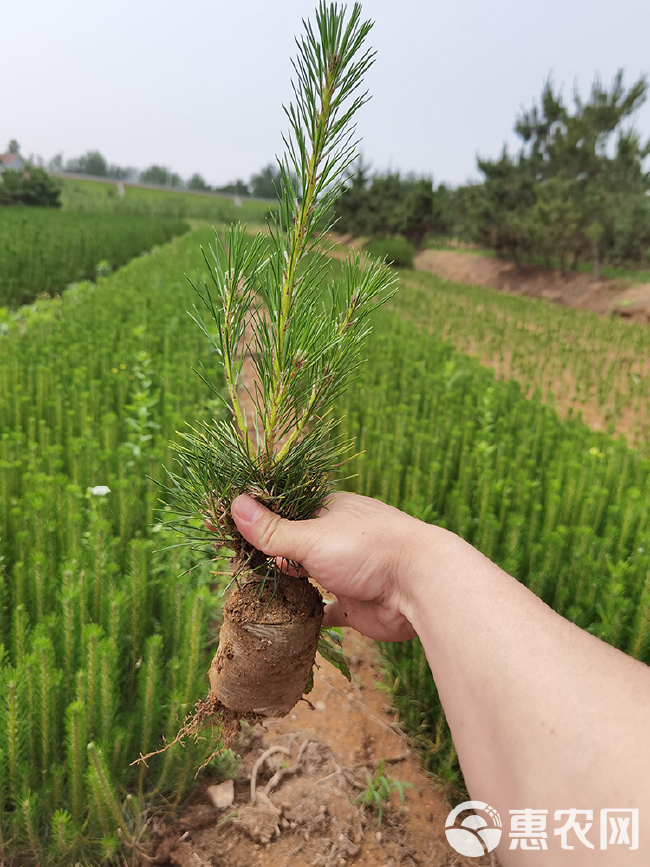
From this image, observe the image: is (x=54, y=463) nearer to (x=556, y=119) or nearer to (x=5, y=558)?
(x=5, y=558)

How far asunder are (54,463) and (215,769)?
1.82 meters

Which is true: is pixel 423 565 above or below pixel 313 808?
above

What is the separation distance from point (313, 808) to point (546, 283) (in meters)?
26.6

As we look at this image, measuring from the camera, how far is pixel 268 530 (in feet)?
4.00

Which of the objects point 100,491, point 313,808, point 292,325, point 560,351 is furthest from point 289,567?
point 560,351

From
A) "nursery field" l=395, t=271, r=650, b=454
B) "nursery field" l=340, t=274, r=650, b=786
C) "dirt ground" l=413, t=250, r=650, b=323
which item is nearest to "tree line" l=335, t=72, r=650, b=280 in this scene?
"dirt ground" l=413, t=250, r=650, b=323

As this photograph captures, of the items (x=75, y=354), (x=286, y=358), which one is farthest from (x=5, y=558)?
(x=75, y=354)

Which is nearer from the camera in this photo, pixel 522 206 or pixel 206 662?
pixel 206 662

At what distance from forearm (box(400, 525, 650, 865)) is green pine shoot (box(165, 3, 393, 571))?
1.33 ft

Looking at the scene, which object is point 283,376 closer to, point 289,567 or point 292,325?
point 292,325

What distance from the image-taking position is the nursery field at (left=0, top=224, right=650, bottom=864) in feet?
5.63

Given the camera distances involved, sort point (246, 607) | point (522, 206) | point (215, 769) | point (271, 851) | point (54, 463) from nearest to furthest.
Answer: point (246, 607)
point (271, 851)
point (215, 769)
point (54, 463)
point (522, 206)

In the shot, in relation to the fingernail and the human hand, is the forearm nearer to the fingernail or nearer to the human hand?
the human hand

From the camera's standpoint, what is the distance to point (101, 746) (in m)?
1.67
